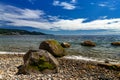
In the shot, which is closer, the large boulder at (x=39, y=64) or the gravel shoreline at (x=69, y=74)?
the gravel shoreline at (x=69, y=74)

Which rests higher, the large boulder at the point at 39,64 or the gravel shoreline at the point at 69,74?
the large boulder at the point at 39,64

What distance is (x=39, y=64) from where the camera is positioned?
489 inches

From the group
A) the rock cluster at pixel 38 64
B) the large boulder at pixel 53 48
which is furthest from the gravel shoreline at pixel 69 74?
the large boulder at pixel 53 48

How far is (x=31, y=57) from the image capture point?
40.5 feet

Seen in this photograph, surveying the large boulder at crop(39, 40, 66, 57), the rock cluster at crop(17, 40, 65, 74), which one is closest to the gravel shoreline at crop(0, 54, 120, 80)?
the rock cluster at crop(17, 40, 65, 74)

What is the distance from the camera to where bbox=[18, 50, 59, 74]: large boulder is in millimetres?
12008

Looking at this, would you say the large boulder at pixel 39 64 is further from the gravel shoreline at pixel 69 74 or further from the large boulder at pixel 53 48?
the large boulder at pixel 53 48

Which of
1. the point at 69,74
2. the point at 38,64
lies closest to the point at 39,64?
the point at 38,64

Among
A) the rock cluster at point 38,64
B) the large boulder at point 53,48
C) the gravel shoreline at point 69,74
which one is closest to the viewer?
the gravel shoreline at point 69,74

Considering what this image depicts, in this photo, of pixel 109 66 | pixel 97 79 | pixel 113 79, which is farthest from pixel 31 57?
pixel 109 66

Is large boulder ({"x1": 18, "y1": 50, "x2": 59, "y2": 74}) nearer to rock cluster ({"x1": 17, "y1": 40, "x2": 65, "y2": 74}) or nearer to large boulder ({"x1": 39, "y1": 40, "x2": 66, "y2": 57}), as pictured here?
rock cluster ({"x1": 17, "y1": 40, "x2": 65, "y2": 74})

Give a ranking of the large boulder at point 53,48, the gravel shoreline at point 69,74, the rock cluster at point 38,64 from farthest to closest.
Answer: the large boulder at point 53,48
the rock cluster at point 38,64
the gravel shoreline at point 69,74

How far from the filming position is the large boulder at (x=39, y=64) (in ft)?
39.4

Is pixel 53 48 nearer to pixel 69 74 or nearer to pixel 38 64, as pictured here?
pixel 38 64
